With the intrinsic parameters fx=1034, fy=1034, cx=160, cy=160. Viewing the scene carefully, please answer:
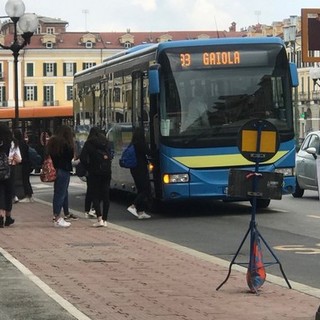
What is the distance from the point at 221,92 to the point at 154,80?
4.39 feet

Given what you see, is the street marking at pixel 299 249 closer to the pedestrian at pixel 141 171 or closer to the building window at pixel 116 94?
the pedestrian at pixel 141 171

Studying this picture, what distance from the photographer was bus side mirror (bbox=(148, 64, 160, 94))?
1905 cm

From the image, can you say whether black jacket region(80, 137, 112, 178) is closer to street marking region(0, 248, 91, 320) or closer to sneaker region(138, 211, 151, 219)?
sneaker region(138, 211, 151, 219)

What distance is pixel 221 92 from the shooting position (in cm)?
1950

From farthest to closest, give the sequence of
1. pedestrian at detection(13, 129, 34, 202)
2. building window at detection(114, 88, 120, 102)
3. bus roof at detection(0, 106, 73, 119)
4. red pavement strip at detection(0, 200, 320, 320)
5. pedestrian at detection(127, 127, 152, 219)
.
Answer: bus roof at detection(0, 106, 73, 119), pedestrian at detection(13, 129, 34, 202), building window at detection(114, 88, 120, 102), pedestrian at detection(127, 127, 152, 219), red pavement strip at detection(0, 200, 320, 320)

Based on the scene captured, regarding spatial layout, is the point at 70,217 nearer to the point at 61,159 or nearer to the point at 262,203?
the point at 61,159

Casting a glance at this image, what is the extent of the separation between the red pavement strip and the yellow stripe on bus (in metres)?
2.87

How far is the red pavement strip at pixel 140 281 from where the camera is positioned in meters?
9.47

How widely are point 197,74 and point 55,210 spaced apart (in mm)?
3842

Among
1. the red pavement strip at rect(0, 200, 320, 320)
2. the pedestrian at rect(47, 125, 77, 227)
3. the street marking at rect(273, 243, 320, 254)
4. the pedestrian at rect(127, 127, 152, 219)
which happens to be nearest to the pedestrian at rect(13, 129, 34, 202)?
the pedestrian at rect(127, 127, 152, 219)

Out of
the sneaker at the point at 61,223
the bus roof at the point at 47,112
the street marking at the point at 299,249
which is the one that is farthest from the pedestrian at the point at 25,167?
the bus roof at the point at 47,112

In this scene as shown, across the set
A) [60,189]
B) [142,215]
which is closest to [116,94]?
[142,215]

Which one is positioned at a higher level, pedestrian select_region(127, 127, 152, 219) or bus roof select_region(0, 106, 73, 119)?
bus roof select_region(0, 106, 73, 119)

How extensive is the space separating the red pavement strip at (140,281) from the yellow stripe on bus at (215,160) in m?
2.87
